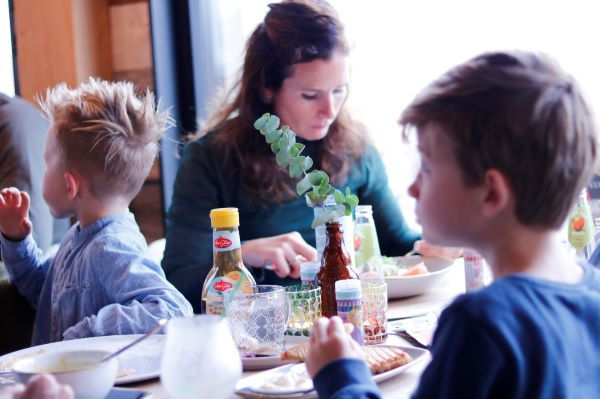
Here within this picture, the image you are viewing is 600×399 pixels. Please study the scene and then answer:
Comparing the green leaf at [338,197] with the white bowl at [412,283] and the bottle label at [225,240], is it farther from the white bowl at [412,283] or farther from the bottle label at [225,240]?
the white bowl at [412,283]

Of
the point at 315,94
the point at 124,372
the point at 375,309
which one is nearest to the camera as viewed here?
the point at 124,372

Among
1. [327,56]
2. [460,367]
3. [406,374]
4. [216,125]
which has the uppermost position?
[327,56]

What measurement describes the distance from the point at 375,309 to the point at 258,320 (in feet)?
0.67

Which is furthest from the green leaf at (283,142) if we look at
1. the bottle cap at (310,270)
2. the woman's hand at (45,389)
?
the woman's hand at (45,389)

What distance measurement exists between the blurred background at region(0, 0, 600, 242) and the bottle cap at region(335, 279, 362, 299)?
67.0 inches

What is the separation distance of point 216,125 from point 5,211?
631mm

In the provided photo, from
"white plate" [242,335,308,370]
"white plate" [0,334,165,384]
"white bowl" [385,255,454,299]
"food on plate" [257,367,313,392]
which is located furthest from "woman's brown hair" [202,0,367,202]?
"food on plate" [257,367,313,392]

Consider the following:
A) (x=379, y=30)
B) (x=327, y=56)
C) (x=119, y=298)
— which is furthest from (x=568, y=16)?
(x=119, y=298)

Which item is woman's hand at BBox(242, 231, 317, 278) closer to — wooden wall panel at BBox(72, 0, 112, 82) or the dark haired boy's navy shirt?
the dark haired boy's navy shirt

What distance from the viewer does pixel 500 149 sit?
2.71ft

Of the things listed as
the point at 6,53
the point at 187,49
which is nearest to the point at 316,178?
the point at 187,49

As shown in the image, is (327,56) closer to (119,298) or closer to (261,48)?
(261,48)

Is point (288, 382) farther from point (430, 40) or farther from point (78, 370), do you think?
point (430, 40)

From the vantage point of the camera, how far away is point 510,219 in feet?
2.87
